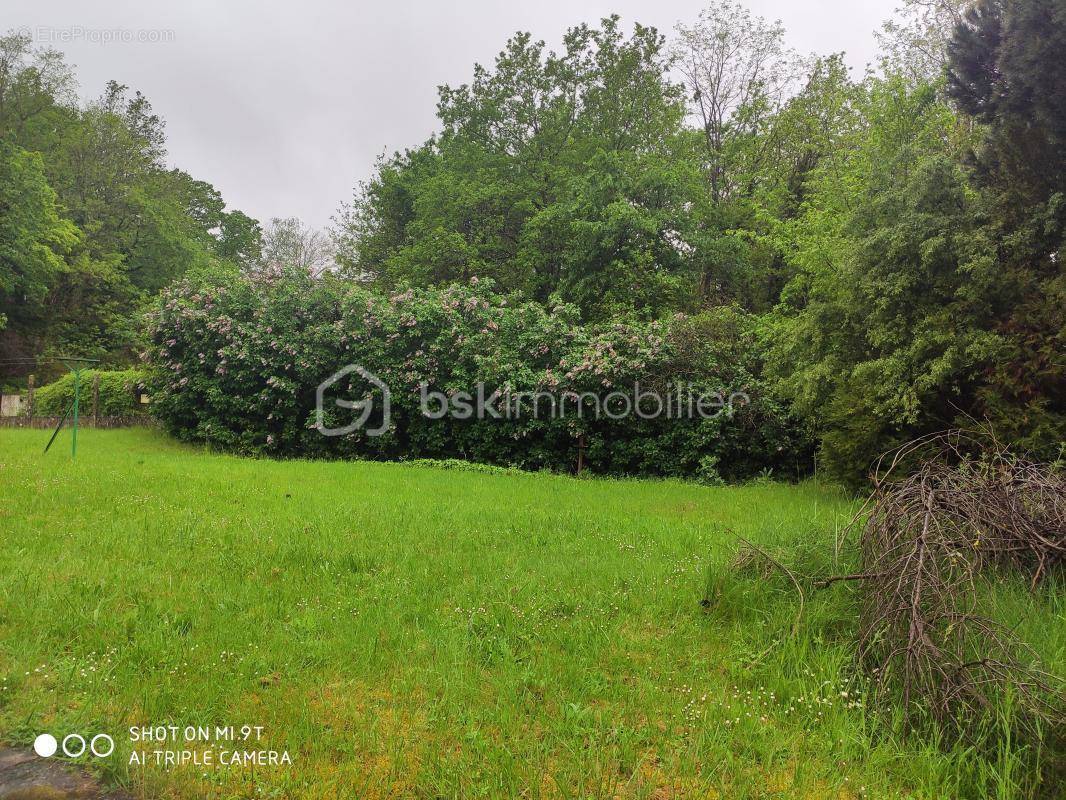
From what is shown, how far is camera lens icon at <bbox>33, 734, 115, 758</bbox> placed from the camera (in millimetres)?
2494

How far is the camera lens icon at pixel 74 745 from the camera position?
2.49 m

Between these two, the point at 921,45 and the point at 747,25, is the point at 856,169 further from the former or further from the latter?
the point at 747,25

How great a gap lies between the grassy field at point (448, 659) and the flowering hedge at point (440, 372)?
6.66 meters

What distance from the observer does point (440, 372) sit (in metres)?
14.1

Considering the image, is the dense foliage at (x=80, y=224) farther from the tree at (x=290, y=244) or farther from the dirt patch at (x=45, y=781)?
the dirt patch at (x=45, y=781)

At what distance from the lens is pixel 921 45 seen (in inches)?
728

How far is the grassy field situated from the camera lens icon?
0.15 feet

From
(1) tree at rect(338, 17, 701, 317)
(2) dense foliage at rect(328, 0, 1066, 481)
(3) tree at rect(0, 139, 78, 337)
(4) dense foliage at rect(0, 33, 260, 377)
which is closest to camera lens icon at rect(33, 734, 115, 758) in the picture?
(2) dense foliage at rect(328, 0, 1066, 481)

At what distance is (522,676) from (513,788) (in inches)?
31.5

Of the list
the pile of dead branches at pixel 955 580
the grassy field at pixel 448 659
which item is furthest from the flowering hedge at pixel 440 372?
the pile of dead branches at pixel 955 580

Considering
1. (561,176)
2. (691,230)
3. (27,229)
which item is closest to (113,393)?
(27,229)

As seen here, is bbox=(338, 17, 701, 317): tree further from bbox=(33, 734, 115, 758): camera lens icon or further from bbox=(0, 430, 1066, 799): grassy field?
bbox=(33, 734, 115, 758): camera lens icon

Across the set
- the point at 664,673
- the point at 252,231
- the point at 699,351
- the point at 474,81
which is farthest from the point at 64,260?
the point at 664,673

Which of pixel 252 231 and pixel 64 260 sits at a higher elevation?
pixel 252 231
